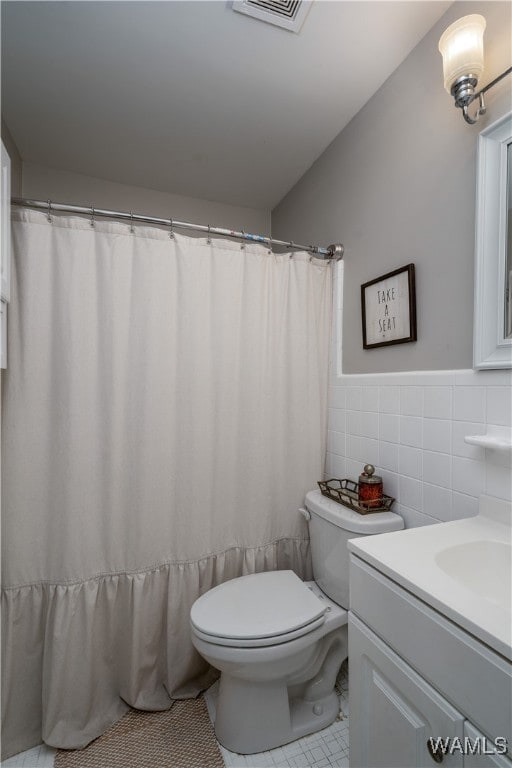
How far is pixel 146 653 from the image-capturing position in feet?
4.54

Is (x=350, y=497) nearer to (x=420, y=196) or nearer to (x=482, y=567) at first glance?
(x=482, y=567)

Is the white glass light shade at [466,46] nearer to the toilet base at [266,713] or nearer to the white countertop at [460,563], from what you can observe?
the white countertop at [460,563]

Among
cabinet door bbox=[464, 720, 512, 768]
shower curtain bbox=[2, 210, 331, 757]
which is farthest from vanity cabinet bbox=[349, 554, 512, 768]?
shower curtain bbox=[2, 210, 331, 757]

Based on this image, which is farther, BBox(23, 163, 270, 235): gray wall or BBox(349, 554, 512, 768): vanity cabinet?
BBox(23, 163, 270, 235): gray wall

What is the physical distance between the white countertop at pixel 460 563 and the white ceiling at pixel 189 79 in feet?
4.92

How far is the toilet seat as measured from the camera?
3.65 ft

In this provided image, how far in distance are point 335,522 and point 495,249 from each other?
39.0 inches

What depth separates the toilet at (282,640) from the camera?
3.69ft

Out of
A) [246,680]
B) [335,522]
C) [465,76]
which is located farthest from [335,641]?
[465,76]

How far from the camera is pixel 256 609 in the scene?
1221 mm

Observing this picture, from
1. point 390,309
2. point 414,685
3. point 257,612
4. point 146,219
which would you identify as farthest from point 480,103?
point 257,612

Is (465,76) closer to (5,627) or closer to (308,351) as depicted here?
(308,351)

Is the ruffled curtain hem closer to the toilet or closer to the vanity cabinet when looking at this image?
the toilet

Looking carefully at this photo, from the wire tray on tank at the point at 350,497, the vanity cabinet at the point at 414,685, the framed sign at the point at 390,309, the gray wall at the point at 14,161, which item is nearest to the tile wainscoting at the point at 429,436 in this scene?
the wire tray on tank at the point at 350,497
